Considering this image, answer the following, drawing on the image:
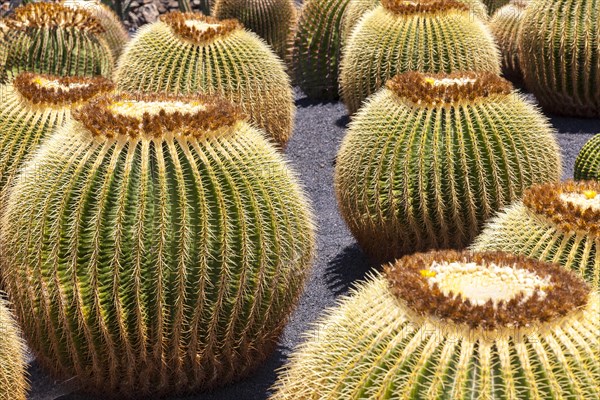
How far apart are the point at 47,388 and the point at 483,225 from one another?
2292 millimetres

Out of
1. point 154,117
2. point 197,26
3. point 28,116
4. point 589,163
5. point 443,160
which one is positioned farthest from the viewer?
point 197,26

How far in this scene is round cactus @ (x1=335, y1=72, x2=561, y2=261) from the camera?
5082 mm

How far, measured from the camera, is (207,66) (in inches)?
247

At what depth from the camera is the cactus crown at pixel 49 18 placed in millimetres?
7277

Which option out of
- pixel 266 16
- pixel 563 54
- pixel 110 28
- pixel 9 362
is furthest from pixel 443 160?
pixel 266 16

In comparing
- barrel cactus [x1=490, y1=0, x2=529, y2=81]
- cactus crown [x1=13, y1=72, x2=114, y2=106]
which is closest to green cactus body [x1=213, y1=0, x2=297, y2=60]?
barrel cactus [x1=490, y1=0, x2=529, y2=81]

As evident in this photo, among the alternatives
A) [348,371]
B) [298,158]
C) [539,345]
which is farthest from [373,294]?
[298,158]

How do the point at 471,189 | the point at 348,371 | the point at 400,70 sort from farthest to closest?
1. the point at 400,70
2. the point at 471,189
3. the point at 348,371

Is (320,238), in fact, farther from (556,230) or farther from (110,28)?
(110,28)

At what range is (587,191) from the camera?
4.06 meters

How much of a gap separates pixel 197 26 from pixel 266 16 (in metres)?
3.78

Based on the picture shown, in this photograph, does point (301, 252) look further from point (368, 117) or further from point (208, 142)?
point (368, 117)

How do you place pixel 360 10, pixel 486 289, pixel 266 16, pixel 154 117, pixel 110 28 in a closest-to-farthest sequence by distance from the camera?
pixel 486 289, pixel 154 117, pixel 360 10, pixel 110 28, pixel 266 16

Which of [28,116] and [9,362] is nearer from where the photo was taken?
[9,362]
